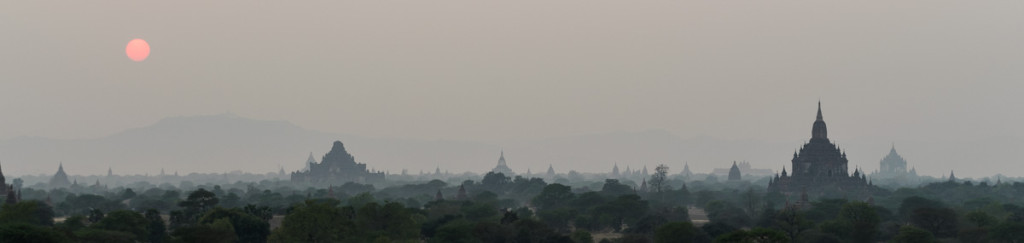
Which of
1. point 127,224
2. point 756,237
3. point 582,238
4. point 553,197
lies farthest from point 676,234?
point 553,197

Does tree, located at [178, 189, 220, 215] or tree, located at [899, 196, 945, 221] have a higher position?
tree, located at [178, 189, 220, 215]

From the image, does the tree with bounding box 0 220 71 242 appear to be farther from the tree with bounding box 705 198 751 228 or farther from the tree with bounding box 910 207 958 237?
the tree with bounding box 910 207 958 237

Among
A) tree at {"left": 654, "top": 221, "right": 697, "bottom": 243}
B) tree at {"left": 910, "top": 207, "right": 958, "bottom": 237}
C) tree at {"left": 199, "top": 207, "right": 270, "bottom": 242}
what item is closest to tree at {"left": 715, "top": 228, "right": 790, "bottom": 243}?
tree at {"left": 654, "top": 221, "right": 697, "bottom": 243}

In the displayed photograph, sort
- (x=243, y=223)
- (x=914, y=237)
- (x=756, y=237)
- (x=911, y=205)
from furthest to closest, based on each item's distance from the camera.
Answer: (x=911, y=205) < (x=243, y=223) < (x=914, y=237) < (x=756, y=237)

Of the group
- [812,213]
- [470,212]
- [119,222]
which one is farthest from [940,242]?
[119,222]

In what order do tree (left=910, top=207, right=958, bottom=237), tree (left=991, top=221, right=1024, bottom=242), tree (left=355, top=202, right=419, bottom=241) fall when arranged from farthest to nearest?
tree (left=910, top=207, right=958, bottom=237), tree (left=355, top=202, right=419, bottom=241), tree (left=991, top=221, right=1024, bottom=242)

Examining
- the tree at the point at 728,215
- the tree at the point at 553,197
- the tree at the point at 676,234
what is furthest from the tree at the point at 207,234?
the tree at the point at 553,197

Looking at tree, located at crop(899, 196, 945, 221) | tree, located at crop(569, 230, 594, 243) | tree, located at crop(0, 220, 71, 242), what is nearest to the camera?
tree, located at crop(0, 220, 71, 242)

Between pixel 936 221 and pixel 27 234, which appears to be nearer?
pixel 27 234

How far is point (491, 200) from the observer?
7407 inches

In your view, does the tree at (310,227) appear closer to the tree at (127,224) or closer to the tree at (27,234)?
the tree at (127,224)

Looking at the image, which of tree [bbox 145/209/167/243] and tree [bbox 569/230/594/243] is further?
tree [bbox 145/209/167/243]

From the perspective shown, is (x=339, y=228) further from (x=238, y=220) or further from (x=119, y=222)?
(x=119, y=222)

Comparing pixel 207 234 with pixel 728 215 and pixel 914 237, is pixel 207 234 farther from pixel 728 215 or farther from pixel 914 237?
pixel 728 215
